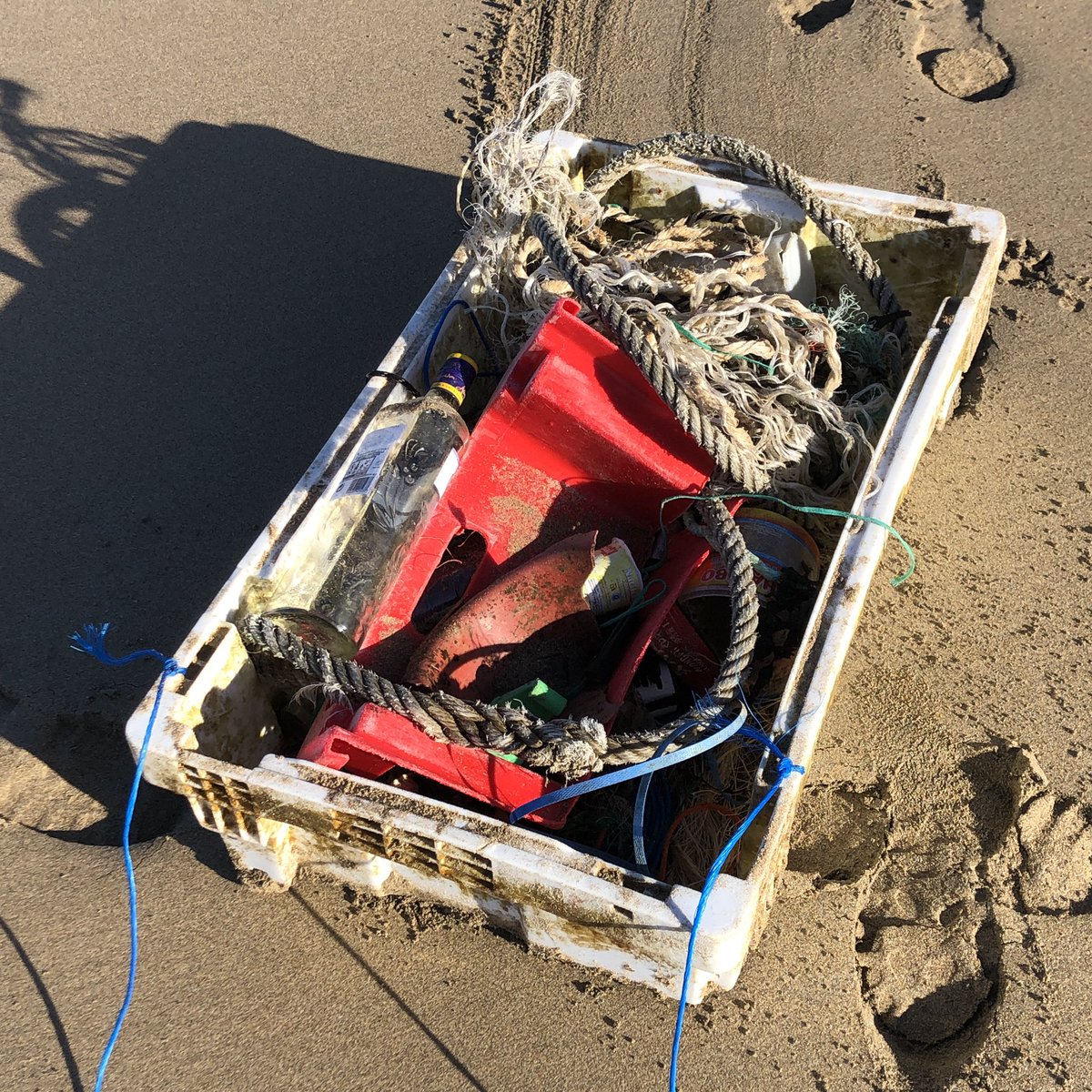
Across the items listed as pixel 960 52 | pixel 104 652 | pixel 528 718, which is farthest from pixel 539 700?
pixel 960 52

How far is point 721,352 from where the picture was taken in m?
2.48

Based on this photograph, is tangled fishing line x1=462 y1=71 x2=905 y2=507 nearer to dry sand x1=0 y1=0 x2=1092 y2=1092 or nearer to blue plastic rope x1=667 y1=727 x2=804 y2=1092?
dry sand x1=0 y1=0 x2=1092 y2=1092

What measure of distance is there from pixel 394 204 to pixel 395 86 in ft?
2.23

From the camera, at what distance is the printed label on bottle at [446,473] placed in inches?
93.9

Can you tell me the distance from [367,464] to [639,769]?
92 cm

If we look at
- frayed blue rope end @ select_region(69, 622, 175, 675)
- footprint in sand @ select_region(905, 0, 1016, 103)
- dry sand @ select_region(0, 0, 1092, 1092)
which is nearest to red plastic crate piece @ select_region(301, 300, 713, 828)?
frayed blue rope end @ select_region(69, 622, 175, 675)

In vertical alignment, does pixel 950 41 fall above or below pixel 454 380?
above

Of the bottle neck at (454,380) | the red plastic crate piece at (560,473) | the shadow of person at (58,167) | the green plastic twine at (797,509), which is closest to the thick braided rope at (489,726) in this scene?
the red plastic crate piece at (560,473)

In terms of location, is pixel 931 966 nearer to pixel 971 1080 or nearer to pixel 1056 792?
pixel 971 1080

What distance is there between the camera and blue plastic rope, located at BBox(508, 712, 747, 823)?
190cm

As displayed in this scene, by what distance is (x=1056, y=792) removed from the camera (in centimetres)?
234

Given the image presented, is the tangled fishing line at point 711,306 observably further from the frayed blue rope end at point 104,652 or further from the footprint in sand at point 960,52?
the footprint in sand at point 960,52

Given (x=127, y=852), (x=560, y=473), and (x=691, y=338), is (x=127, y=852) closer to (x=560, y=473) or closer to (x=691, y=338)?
(x=560, y=473)

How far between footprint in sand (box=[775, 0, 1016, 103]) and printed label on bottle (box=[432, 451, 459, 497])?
2684mm
